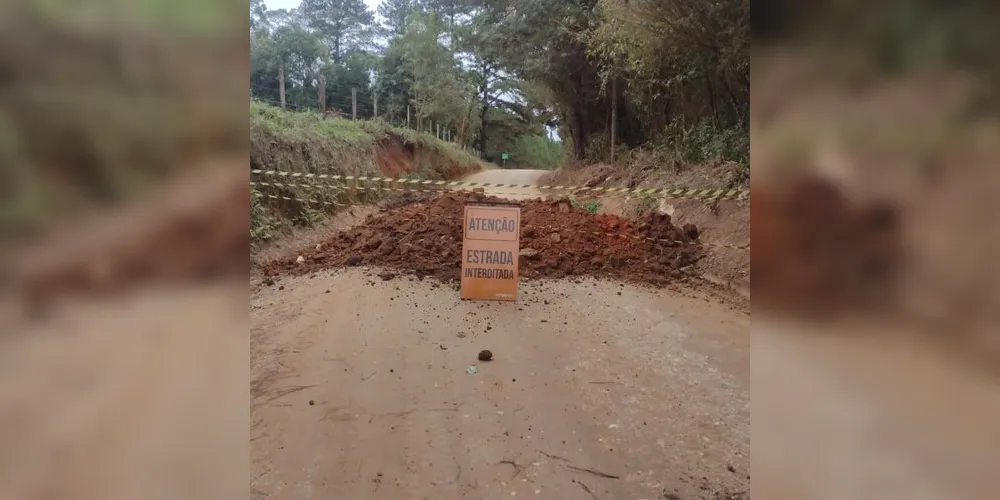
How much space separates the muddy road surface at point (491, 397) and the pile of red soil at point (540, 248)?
0.85m

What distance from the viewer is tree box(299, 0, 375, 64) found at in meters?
6.86

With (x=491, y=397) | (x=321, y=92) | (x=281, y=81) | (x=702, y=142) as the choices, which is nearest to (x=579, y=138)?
(x=702, y=142)

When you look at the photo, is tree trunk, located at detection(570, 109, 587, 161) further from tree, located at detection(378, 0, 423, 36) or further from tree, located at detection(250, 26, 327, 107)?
tree, located at detection(250, 26, 327, 107)

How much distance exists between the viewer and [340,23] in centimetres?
740

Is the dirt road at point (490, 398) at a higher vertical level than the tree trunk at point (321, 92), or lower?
lower

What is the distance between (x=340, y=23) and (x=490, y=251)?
4.58 meters

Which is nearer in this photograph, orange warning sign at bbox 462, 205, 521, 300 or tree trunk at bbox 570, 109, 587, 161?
orange warning sign at bbox 462, 205, 521, 300

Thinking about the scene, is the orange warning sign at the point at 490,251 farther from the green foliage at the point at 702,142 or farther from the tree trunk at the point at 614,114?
the tree trunk at the point at 614,114
